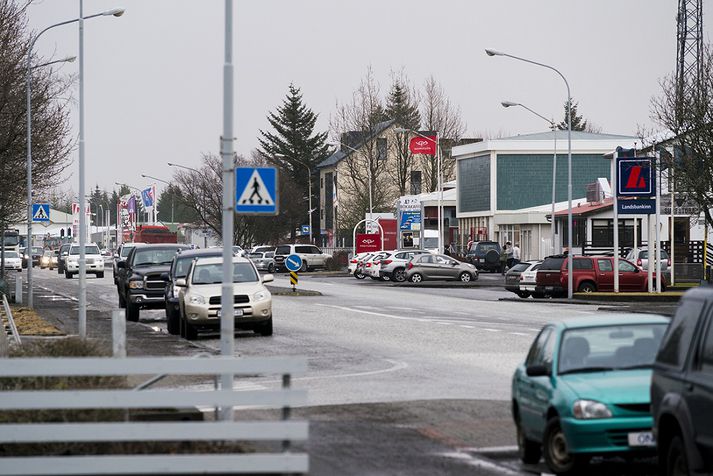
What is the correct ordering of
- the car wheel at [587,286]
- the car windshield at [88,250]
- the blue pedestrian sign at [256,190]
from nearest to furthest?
the blue pedestrian sign at [256,190]
the car wheel at [587,286]
the car windshield at [88,250]

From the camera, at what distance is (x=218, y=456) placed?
930 cm

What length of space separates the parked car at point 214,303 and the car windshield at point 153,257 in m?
7.40

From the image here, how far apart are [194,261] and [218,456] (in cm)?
2093

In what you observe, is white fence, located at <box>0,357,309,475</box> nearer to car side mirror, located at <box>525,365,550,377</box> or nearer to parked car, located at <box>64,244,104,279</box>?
car side mirror, located at <box>525,365,550,377</box>

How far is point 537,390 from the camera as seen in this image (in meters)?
11.9

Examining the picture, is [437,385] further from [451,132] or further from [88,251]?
[451,132]

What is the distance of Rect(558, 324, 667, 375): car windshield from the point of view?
11.9m

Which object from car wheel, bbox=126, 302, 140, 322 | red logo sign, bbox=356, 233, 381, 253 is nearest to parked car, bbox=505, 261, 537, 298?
car wheel, bbox=126, 302, 140, 322

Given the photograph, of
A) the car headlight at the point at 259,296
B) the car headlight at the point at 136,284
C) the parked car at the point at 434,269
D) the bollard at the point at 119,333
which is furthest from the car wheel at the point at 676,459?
Answer: the parked car at the point at 434,269

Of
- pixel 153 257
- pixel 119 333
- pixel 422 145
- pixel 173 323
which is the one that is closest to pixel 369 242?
pixel 422 145

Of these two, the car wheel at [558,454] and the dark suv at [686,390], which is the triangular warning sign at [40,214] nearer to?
the car wheel at [558,454]

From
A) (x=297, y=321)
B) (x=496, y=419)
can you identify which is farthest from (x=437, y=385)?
(x=297, y=321)

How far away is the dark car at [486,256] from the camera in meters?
79.4

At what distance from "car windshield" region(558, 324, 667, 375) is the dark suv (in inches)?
74.0
